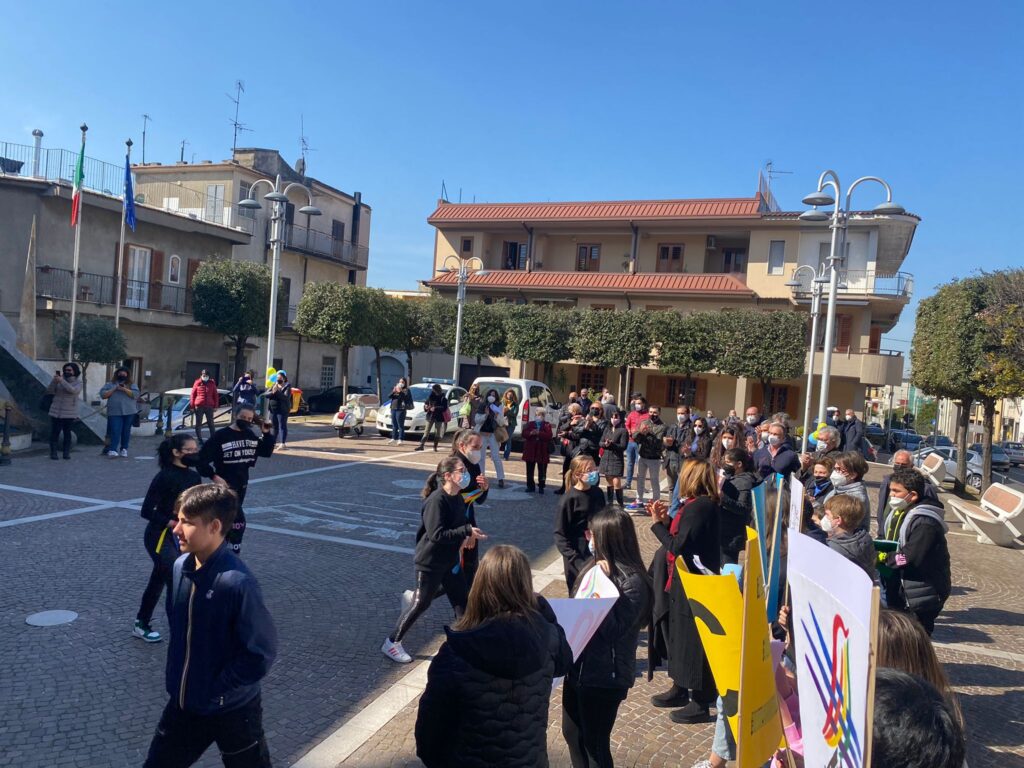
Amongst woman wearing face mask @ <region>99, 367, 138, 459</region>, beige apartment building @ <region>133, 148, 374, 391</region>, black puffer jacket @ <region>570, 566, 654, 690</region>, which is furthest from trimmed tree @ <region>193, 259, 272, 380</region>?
black puffer jacket @ <region>570, 566, 654, 690</region>

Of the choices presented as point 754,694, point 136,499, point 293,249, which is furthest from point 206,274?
point 754,694

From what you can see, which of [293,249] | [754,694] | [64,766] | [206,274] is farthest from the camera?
[293,249]

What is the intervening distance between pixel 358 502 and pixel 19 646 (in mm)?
6279

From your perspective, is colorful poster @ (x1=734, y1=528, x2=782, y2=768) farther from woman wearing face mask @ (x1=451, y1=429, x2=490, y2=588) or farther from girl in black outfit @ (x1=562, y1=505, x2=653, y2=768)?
woman wearing face mask @ (x1=451, y1=429, x2=490, y2=588)

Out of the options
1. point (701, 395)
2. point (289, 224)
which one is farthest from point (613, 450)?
point (289, 224)

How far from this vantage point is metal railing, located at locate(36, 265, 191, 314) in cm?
2486

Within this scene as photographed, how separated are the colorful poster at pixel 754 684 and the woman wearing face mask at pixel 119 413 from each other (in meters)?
14.1

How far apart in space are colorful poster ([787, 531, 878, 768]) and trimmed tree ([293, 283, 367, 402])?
26647 millimetres

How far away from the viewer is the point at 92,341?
2164 centimetres

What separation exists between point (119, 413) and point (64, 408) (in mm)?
970

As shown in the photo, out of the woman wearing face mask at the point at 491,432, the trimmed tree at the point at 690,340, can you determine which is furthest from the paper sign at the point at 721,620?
the trimmed tree at the point at 690,340

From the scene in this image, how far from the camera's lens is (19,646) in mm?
5273

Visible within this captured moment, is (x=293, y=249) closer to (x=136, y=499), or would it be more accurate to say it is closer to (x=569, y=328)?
(x=569, y=328)

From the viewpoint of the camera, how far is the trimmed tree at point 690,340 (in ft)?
96.6
